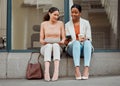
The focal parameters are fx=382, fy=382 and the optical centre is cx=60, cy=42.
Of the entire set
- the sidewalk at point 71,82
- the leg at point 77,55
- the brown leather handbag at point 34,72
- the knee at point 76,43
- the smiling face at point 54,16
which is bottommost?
the sidewalk at point 71,82

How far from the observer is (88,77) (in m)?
7.35

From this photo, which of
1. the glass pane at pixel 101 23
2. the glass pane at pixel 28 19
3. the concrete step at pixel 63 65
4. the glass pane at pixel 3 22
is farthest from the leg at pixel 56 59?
the glass pane at pixel 3 22

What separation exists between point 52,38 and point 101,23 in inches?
47.9

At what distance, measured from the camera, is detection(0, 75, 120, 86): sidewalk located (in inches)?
265

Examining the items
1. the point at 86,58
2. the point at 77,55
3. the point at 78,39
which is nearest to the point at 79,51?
the point at 77,55

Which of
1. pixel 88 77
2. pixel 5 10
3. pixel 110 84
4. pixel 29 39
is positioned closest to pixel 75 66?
pixel 88 77

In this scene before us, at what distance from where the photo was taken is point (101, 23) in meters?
7.98

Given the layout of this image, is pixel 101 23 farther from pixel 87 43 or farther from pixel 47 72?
pixel 47 72

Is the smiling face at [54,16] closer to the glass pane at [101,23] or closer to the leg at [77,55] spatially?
the leg at [77,55]

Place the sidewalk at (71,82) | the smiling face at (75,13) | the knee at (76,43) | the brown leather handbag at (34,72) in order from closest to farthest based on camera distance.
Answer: the sidewalk at (71,82), the knee at (76,43), the brown leather handbag at (34,72), the smiling face at (75,13)

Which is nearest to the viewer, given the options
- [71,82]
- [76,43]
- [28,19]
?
[71,82]

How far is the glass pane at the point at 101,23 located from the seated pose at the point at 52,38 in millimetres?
800

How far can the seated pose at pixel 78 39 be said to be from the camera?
7.14 meters

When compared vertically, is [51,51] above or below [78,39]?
below
